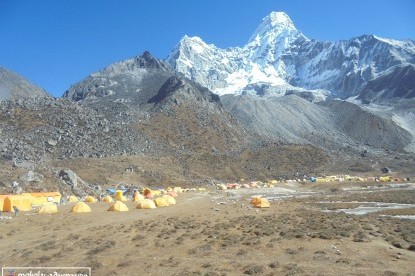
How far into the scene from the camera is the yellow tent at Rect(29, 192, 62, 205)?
137 ft

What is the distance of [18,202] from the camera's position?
38219 millimetres

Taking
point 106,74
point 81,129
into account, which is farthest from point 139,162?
point 106,74

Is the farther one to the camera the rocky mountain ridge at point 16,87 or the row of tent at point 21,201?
the rocky mountain ridge at point 16,87

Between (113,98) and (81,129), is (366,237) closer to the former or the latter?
(81,129)

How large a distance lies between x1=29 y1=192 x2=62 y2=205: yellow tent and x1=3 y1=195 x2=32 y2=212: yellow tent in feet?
5.81

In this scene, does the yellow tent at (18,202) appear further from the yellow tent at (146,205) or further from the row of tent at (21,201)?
the yellow tent at (146,205)

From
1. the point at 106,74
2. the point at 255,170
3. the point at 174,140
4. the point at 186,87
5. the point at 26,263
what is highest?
the point at 106,74

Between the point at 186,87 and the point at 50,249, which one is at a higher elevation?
the point at 186,87

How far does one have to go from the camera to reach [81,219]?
31.6 meters

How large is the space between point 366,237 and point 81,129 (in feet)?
280

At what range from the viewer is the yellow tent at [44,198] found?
41.9 meters

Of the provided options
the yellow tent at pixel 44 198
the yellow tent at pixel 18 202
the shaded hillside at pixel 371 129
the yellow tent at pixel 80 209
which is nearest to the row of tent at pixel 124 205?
the yellow tent at pixel 80 209

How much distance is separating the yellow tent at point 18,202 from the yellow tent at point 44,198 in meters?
1.77

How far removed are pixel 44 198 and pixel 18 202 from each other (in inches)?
216
